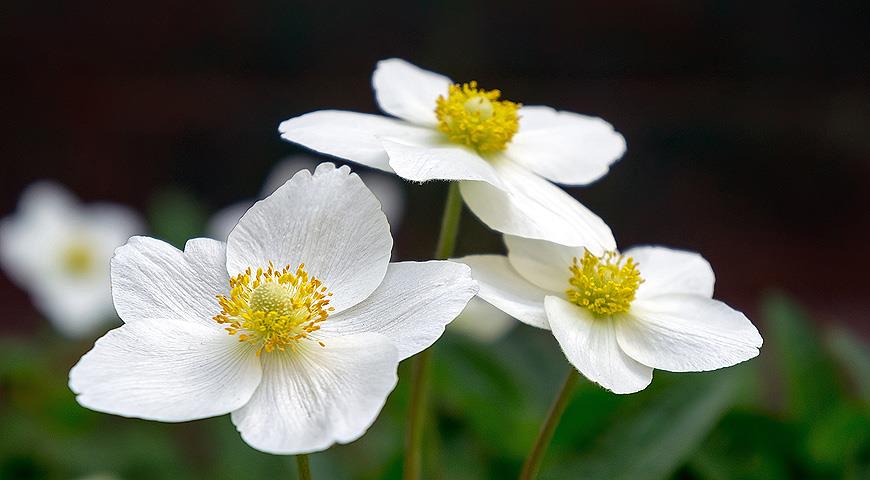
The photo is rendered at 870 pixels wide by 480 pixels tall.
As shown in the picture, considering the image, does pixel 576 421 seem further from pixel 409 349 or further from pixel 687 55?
pixel 687 55

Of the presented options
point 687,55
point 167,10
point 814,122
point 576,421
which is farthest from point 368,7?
point 576,421

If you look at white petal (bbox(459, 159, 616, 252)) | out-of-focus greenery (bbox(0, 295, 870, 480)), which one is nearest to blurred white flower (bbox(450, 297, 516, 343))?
out-of-focus greenery (bbox(0, 295, 870, 480))

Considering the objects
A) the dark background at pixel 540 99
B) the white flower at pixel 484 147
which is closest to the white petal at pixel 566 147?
the white flower at pixel 484 147

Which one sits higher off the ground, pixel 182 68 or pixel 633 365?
pixel 633 365

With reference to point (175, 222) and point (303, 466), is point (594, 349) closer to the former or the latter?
point (303, 466)

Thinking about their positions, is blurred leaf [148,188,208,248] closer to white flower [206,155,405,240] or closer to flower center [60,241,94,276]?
white flower [206,155,405,240]

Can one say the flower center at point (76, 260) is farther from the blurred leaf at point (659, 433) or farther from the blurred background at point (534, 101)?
the blurred leaf at point (659, 433)
